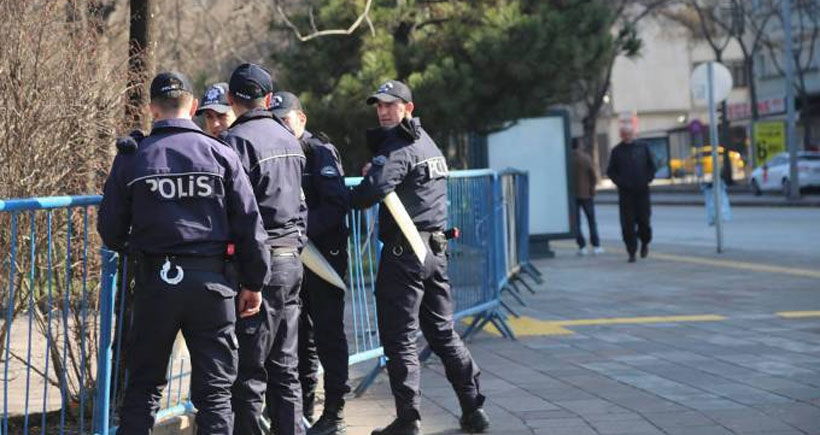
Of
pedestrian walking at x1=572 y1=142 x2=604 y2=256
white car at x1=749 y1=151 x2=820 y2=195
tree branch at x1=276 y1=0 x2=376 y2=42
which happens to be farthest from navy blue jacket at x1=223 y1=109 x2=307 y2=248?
white car at x1=749 y1=151 x2=820 y2=195

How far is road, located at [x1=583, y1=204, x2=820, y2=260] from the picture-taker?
19047 mm

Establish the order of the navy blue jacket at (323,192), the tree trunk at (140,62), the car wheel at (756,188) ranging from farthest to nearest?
1. the car wheel at (756,188)
2. the tree trunk at (140,62)
3. the navy blue jacket at (323,192)

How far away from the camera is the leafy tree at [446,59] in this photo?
630 inches

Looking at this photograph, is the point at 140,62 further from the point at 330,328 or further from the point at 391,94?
the point at 330,328

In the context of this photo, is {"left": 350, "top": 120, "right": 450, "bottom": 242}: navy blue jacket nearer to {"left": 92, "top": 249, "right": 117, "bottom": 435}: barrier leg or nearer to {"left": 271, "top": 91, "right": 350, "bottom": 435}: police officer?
{"left": 271, "top": 91, "right": 350, "bottom": 435}: police officer

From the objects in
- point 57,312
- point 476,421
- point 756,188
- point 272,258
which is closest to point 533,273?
point 476,421

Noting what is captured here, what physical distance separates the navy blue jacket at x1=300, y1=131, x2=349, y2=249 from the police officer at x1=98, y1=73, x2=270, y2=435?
1462 millimetres

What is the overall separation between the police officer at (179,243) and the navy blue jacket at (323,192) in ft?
4.80

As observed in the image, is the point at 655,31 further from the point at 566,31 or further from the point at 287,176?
the point at 287,176

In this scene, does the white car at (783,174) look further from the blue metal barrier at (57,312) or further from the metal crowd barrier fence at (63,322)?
the blue metal barrier at (57,312)

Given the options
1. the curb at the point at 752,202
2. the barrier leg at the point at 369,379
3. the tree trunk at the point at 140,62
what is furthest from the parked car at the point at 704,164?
the tree trunk at the point at 140,62

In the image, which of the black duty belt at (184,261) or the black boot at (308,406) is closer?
the black duty belt at (184,261)

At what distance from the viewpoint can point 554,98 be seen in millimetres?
17234

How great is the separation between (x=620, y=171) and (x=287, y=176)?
11.4 metres
